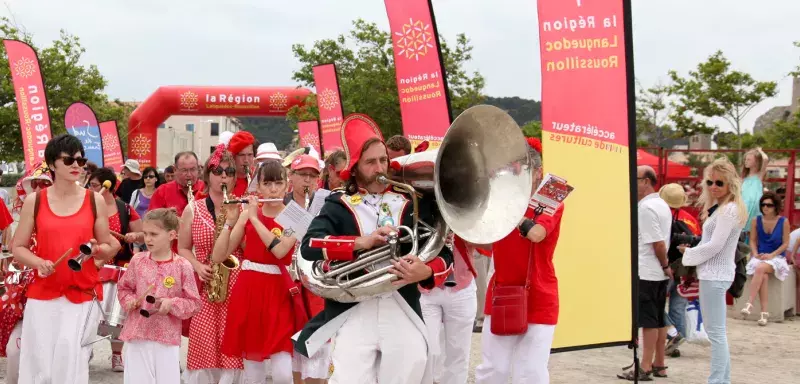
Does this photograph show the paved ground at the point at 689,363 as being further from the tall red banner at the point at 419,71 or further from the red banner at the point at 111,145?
the red banner at the point at 111,145

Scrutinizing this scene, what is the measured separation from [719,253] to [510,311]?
2786 mm

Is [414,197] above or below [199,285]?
above

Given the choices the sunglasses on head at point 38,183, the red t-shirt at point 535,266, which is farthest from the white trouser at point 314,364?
the sunglasses on head at point 38,183

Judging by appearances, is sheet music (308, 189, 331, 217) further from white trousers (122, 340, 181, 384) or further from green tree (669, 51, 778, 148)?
green tree (669, 51, 778, 148)

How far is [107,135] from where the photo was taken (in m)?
21.1

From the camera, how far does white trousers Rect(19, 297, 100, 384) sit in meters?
6.09

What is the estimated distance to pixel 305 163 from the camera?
7.12 metres

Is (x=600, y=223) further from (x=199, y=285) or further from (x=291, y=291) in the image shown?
(x=199, y=285)

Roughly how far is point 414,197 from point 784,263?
1077cm

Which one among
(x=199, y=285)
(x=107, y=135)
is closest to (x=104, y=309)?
(x=199, y=285)

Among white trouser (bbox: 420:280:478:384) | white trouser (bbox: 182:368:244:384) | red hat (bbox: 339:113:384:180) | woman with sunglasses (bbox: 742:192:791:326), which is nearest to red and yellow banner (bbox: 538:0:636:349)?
white trouser (bbox: 420:280:478:384)

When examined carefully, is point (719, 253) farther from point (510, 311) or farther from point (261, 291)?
point (261, 291)

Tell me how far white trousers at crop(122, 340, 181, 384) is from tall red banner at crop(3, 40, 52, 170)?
9.87 m

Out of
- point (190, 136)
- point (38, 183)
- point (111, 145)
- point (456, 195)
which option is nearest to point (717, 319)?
point (456, 195)
